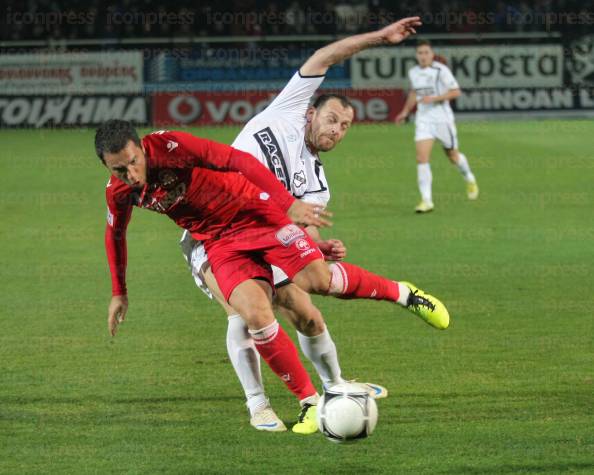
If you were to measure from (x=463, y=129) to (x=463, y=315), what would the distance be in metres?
17.7

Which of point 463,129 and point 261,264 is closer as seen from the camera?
point 261,264

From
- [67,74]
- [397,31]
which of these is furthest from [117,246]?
[67,74]

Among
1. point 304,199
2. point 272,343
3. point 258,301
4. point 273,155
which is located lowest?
point 272,343

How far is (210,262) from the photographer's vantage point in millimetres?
5969

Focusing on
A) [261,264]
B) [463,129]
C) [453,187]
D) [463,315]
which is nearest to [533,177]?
[453,187]

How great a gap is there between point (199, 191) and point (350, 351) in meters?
2.26

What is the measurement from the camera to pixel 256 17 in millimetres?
30344

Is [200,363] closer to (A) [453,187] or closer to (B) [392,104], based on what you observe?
(A) [453,187]

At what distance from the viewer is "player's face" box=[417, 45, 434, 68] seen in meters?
16.4

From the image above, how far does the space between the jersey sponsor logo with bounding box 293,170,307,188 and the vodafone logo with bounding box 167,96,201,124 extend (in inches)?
806

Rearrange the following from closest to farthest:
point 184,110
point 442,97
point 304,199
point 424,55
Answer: point 304,199
point 442,97
point 424,55
point 184,110

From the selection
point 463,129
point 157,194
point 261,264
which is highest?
point 157,194

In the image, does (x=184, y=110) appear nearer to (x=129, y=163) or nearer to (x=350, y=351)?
(x=350, y=351)

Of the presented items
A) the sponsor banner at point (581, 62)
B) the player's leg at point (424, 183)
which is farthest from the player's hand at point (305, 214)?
the sponsor banner at point (581, 62)
